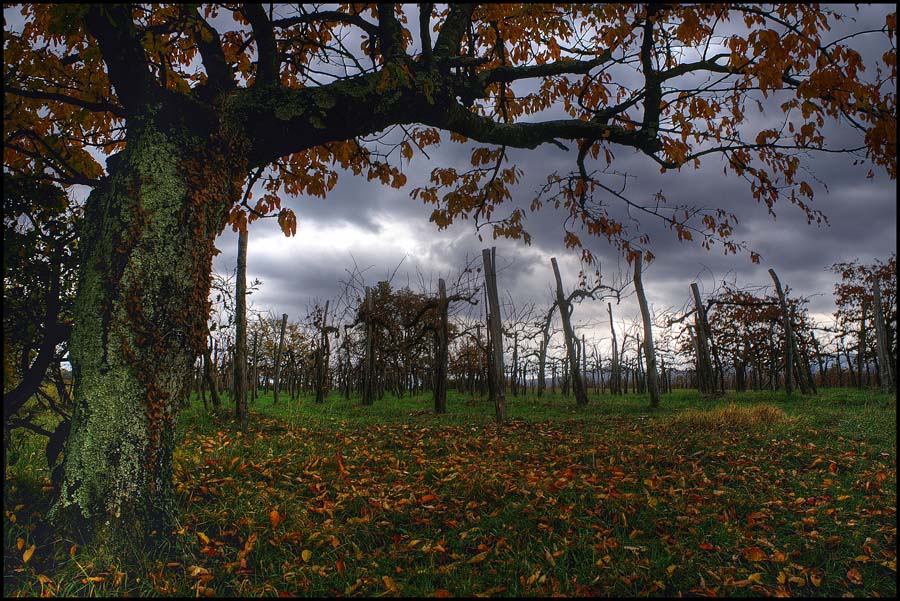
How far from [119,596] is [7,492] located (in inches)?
62.0

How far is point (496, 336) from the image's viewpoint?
35.3 ft

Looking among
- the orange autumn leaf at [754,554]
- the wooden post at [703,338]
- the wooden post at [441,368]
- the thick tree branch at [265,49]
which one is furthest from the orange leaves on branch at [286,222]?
the wooden post at [703,338]

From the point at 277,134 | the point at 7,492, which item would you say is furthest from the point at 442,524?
A: the point at 277,134

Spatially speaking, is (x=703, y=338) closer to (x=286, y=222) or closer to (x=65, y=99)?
(x=286, y=222)

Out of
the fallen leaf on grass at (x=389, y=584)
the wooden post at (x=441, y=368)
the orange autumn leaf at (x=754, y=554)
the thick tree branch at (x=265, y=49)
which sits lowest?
the orange autumn leaf at (x=754, y=554)

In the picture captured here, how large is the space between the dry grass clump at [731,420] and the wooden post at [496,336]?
11.3 ft

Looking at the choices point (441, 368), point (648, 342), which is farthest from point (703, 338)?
point (441, 368)

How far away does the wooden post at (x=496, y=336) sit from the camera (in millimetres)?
10500

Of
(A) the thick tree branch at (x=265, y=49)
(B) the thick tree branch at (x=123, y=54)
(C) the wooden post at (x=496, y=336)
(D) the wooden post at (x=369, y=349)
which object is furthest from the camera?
(D) the wooden post at (x=369, y=349)

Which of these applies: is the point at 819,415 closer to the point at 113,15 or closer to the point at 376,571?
the point at 376,571

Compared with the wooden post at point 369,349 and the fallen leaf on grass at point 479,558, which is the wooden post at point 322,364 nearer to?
the wooden post at point 369,349

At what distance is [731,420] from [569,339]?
681 cm

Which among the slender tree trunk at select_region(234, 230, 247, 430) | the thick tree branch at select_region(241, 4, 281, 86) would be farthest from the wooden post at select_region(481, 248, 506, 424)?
the thick tree branch at select_region(241, 4, 281, 86)

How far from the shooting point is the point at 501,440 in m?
7.94
